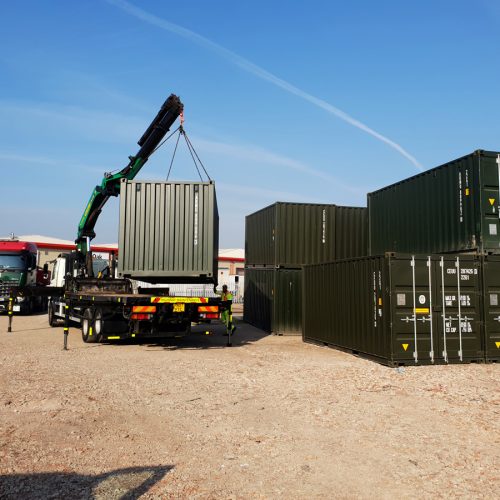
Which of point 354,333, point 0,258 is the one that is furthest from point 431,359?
point 0,258

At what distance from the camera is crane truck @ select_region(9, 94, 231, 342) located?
484 inches

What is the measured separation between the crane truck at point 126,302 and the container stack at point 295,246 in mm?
4591

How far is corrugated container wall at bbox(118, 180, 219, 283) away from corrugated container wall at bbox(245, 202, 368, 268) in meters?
5.41

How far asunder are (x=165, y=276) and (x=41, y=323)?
10.5 m

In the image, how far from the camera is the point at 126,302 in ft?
39.9

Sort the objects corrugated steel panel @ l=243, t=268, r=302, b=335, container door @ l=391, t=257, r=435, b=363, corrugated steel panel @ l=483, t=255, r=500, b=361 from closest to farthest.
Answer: container door @ l=391, t=257, r=435, b=363 < corrugated steel panel @ l=483, t=255, r=500, b=361 < corrugated steel panel @ l=243, t=268, r=302, b=335

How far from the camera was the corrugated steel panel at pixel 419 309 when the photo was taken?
34.5ft

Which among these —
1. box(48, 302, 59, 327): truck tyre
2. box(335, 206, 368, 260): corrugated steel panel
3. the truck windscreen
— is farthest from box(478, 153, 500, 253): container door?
the truck windscreen

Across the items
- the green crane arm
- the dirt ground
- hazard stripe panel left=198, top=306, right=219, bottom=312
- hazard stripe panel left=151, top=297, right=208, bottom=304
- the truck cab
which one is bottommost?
the dirt ground

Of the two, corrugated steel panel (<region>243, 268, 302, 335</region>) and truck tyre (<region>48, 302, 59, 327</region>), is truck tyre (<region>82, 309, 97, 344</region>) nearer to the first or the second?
truck tyre (<region>48, 302, 59, 327</region>)

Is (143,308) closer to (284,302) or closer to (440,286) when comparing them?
(284,302)

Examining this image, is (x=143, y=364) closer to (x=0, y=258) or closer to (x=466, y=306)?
(x=466, y=306)

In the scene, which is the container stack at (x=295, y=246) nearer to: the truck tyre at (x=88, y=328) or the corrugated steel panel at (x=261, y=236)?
the corrugated steel panel at (x=261, y=236)

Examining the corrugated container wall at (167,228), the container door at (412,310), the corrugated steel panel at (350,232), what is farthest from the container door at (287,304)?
the container door at (412,310)
